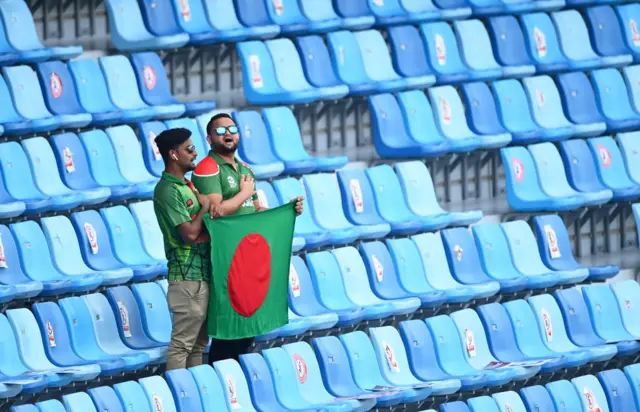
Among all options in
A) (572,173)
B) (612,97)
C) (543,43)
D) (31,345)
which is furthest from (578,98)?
(31,345)

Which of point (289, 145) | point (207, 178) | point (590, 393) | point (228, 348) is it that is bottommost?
point (590, 393)

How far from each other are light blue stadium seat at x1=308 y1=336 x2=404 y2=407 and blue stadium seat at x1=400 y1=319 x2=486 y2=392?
0.30 meters

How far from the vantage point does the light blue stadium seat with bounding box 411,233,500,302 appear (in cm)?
616

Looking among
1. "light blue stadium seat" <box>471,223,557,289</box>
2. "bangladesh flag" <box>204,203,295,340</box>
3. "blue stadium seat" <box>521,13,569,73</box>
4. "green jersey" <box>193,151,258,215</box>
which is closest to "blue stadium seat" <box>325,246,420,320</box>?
"light blue stadium seat" <box>471,223,557,289</box>

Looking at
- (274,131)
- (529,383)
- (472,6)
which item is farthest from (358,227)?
(472,6)

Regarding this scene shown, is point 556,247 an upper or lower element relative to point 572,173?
lower

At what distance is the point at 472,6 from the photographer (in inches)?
282

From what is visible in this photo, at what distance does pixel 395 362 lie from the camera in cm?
567

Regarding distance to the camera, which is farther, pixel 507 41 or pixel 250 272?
pixel 507 41

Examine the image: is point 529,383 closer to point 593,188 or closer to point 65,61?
point 593,188

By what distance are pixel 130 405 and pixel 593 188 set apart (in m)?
2.94

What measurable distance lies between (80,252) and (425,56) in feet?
6.99

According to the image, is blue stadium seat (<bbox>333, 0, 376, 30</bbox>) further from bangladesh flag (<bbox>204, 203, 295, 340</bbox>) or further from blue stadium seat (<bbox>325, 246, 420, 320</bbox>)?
bangladesh flag (<bbox>204, 203, 295, 340</bbox>)

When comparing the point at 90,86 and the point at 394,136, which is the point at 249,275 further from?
the point at 394,136
